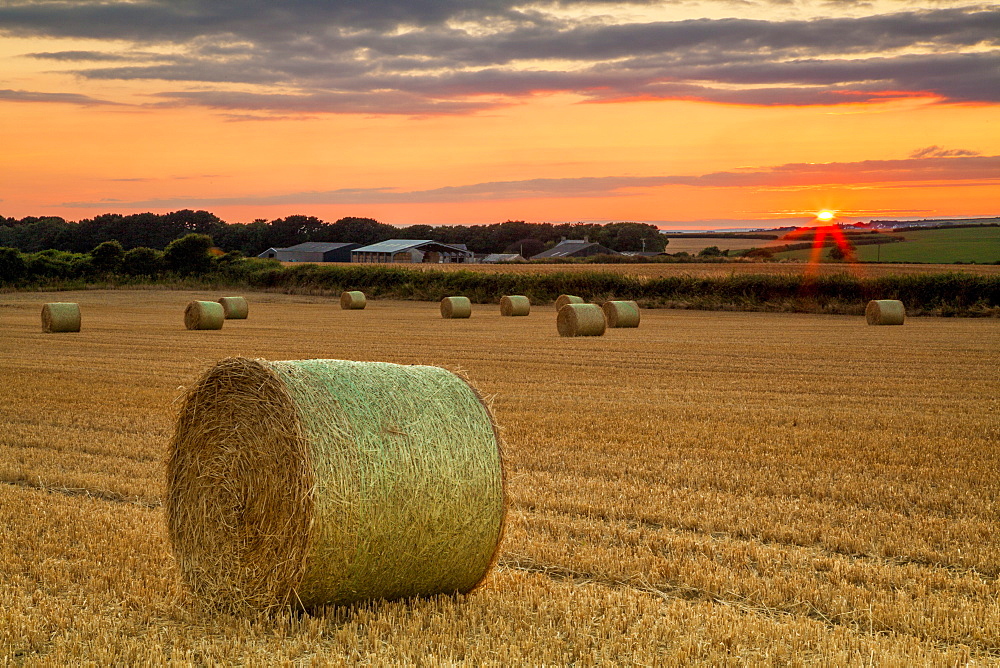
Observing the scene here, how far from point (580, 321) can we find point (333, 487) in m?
23.3

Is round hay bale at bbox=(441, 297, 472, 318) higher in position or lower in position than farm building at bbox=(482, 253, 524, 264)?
lower

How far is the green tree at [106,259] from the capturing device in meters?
65.2

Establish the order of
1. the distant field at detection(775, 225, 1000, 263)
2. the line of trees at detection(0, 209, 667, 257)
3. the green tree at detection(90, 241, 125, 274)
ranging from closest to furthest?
the green tree at detection(90, 241, 125, 274)
the distant field at detection(775, 225, 1000, 263)
the line of trees at detection(0, 209, 667, 257)

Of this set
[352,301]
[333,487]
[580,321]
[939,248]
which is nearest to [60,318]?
[580,321]

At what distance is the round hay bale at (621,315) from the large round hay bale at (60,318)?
629 inches

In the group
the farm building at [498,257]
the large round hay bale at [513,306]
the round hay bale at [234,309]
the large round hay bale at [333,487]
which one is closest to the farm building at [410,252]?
the farm building at [498,257]

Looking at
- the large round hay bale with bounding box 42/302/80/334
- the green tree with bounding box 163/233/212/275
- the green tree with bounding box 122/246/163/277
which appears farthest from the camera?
the green tree with bounding box 163/233/212/275

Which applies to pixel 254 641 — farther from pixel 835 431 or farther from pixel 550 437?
pixel 835 431

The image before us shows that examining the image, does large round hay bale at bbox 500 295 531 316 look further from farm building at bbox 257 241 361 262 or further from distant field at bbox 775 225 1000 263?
farm building at bbox 257 241 361 262

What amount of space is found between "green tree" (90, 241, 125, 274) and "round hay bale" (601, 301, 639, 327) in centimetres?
4172

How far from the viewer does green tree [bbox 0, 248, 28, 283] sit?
196 ft

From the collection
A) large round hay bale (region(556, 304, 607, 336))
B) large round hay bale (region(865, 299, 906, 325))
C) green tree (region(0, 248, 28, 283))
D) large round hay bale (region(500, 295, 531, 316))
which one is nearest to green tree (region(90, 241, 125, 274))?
green tree (region(0, 248, 28, 283))

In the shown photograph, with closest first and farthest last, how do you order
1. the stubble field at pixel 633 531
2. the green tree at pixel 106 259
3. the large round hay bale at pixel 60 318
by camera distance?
the stubble field at pixel 633 531
the large round hay bale at pixel 60 318
the green tree at pixel 106 259

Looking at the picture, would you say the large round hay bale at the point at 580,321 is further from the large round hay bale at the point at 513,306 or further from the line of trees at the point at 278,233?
the line of trees at the point at 278,233
